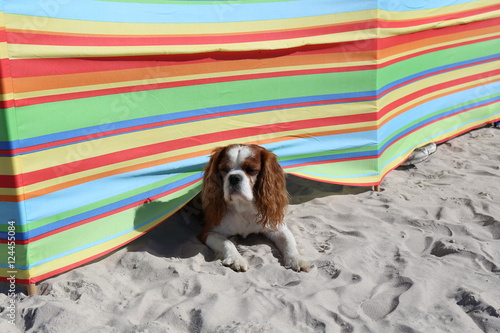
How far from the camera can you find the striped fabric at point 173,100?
3.82 metres

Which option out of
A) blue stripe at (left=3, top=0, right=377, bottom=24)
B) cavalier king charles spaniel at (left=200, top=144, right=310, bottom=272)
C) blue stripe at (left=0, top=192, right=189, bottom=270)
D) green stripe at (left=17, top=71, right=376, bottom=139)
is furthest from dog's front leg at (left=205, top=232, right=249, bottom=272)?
blue stripe at (left=3, top=0, right=377, bottom=24)

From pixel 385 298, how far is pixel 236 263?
40.7 inches

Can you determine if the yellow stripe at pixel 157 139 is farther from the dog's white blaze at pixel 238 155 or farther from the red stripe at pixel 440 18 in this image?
the red stripe at pixel 440 18

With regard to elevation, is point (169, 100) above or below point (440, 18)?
below

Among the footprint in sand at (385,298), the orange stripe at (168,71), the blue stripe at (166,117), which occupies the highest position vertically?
the orange stripe at (168,71)

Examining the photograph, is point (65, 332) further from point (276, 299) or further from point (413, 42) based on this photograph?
point (413, 42)

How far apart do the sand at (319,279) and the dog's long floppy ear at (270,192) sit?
0.24m

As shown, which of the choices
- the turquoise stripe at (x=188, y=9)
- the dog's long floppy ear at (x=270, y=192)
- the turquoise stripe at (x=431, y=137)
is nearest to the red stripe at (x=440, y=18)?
the turquoise stripe at (x=188, y=9)

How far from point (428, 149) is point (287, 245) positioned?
2690mm

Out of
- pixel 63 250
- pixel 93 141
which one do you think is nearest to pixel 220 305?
pixel 63 250

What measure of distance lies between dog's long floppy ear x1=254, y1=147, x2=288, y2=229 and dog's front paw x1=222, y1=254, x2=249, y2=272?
39cm

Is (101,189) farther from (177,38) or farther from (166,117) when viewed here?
(177,38)

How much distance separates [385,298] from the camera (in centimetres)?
375

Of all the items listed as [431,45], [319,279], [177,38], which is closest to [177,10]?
[177,38]
